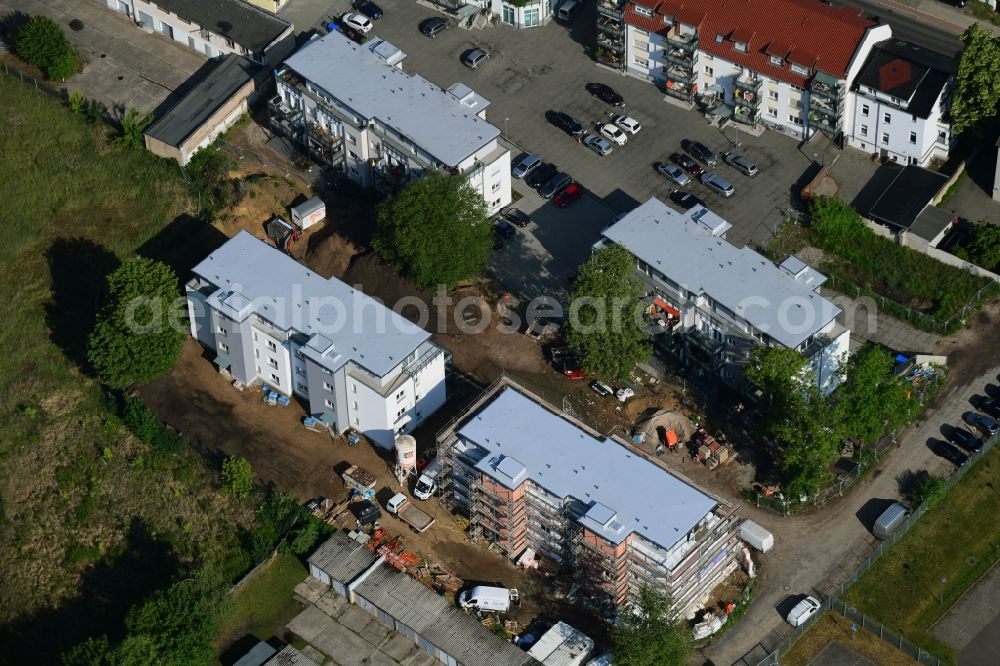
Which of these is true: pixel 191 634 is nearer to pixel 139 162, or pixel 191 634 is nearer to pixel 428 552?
pixel 428 552

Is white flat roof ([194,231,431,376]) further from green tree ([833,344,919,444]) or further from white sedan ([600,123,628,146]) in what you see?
green tree ([833,344,919,444])

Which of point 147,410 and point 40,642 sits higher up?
point 147,410

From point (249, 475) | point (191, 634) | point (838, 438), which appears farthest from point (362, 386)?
point (838, 438)

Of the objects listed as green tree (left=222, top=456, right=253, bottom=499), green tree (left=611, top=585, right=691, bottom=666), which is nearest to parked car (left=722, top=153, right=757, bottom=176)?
green tree (left=611, top=585, right=691, bottom=666)

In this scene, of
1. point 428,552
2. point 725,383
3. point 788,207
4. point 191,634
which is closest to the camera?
point 191,634

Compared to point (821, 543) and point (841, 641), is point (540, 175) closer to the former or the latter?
point (821, 543)
